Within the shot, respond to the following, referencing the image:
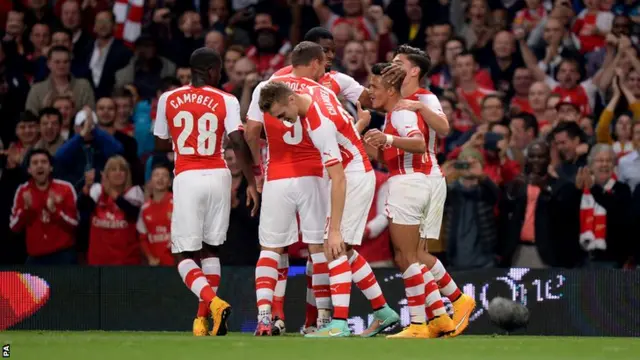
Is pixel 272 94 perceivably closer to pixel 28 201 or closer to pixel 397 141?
pixel 397 141

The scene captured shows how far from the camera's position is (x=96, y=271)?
45.7ft

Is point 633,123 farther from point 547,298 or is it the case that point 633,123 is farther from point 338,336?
point 338,336

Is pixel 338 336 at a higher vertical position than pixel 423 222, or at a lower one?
lower

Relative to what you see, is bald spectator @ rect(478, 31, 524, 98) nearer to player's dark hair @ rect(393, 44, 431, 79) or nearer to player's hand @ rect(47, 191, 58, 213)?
player's dark hair @ rect(393, 44, 431, 79)

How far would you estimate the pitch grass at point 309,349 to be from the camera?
8.94m

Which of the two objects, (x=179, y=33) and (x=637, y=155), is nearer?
(x=637, y=155)

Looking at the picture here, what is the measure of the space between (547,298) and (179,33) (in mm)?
7307

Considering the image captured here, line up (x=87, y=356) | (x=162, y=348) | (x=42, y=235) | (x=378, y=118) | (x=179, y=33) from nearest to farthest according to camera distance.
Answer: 1. (x=87, y=356)
2. (x=162, y=348)
3. (x=42, y=235)
4. (x=378, y=118)
5. (x=179, y=33)

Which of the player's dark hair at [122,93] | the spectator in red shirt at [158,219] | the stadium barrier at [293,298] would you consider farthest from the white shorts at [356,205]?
the player's dark hair at [122,93]

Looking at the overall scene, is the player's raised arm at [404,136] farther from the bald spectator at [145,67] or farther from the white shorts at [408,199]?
the bald spectator at [145,67]

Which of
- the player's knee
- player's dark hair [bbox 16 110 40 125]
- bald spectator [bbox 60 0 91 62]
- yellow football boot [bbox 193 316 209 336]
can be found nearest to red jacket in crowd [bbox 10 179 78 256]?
player's dark hair [bbox 16 110 40 125]

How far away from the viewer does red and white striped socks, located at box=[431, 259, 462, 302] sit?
38.6 feet

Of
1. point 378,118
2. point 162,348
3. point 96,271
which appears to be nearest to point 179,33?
point 378,118

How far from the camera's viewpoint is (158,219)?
47.5ft
